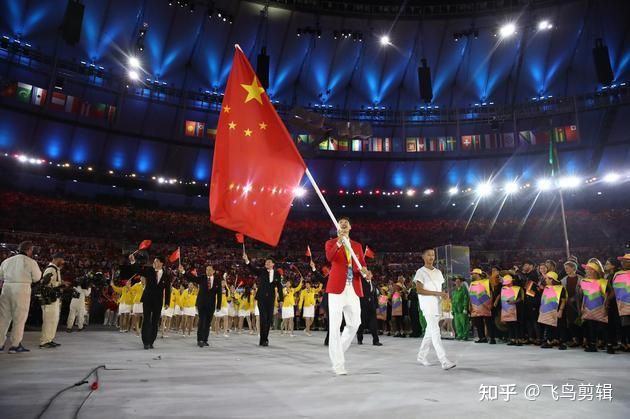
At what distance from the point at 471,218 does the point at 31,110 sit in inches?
1357

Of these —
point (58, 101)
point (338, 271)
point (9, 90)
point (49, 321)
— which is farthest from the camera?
point (58, 101)

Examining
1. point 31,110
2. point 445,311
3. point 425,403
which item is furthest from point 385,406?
point 31,110

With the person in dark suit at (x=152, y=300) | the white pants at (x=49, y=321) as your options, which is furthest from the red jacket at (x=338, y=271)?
the white pants at (x=49, y=321)

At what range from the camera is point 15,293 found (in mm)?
7539

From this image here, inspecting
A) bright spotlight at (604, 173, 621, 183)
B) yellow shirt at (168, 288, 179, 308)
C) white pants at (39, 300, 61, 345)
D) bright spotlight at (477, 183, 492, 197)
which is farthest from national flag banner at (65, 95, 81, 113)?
bright spotlight at (604, 173, 621, 183)

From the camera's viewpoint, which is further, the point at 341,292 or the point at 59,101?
the point at 59,101

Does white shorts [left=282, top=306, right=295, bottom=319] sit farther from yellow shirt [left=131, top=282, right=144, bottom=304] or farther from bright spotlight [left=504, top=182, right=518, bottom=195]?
bright spotlight [left=504, top=182, right=518, bottom=195]

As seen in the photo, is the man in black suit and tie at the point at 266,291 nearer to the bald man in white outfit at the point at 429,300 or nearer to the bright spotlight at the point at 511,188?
the bald man in white outfit at the point at 429,300

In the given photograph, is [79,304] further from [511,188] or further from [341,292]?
[511,188]

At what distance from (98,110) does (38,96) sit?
3.82m

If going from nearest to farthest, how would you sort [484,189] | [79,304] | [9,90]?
[79,304]
[9,90]
[484,189]

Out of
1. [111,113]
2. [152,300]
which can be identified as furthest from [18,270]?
[111,113]

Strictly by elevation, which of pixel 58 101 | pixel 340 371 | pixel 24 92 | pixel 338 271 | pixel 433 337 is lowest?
pixel 340 371

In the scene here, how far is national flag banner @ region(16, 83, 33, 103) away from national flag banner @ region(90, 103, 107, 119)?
12.8 ft
